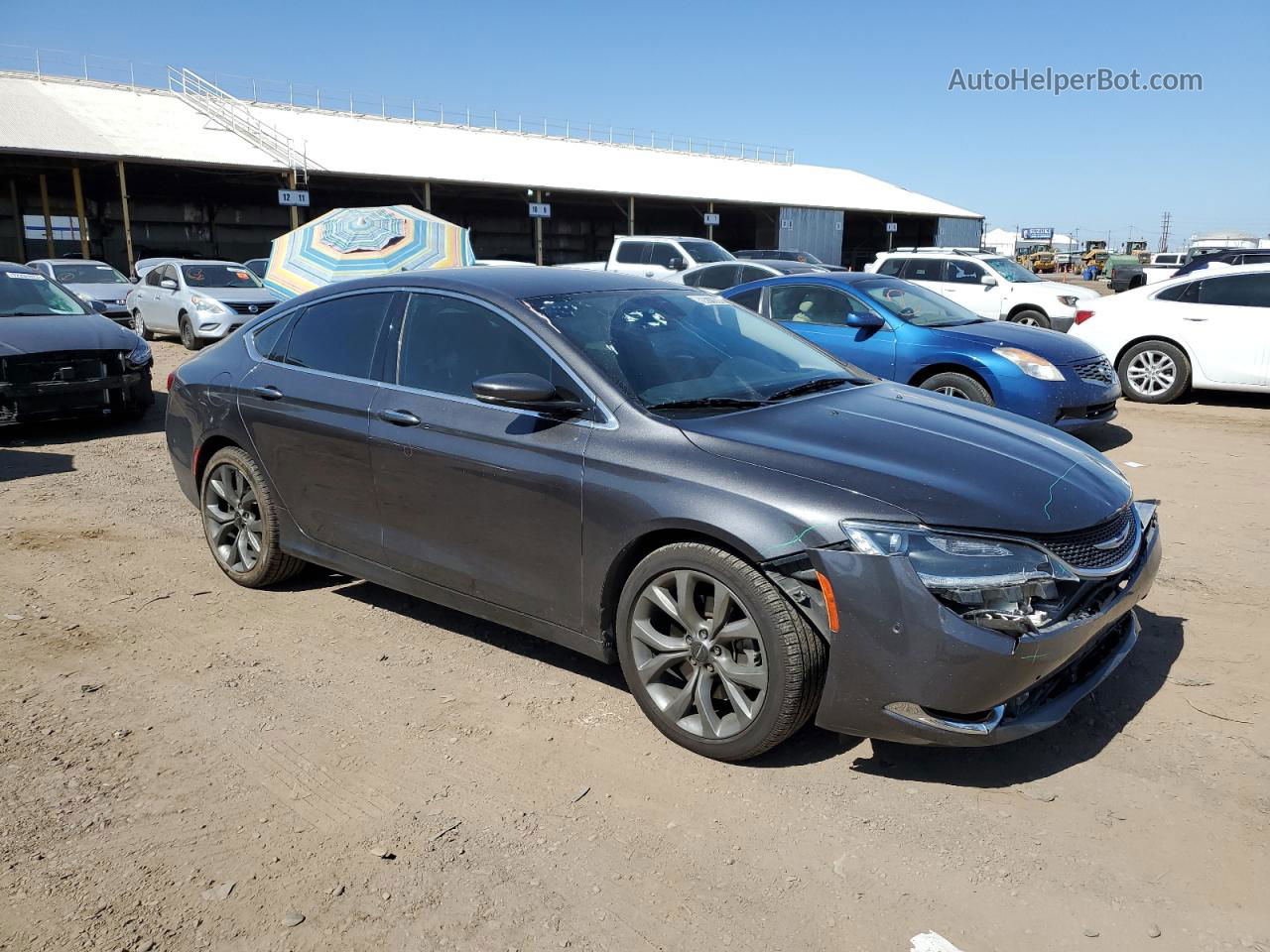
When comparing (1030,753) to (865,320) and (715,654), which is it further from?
(865,320)

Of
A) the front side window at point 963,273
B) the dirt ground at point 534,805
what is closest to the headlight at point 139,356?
the dirt ground at point 534,805

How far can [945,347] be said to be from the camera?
855 cm

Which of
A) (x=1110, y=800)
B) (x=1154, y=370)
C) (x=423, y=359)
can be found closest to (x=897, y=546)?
(x=1110, y=800)

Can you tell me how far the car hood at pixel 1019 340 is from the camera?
851cm

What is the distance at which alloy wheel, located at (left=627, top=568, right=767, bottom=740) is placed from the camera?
3213mm

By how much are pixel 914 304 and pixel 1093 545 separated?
6.39 metres

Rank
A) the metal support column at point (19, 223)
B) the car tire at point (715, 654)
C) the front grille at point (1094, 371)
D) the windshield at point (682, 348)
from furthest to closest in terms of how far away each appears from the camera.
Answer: the metal support column at point (19, 223) < the front grille at point (1094, 371) < the windshield at point (682, 348) < the car tire at point (715, 654)

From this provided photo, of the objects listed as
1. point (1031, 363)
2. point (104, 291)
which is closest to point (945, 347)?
point (1031, 363)

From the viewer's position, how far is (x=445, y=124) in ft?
140

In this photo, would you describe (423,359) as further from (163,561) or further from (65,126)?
(65,126)

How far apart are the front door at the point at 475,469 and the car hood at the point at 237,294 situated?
14080 millimetres

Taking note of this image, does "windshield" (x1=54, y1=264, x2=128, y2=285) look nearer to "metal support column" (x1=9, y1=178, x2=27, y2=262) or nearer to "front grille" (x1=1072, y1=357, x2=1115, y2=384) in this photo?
"metal support column" (x1=9, y1=178, x2=27, y2=262)

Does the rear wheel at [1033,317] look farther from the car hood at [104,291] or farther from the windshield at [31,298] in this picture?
the car hood at [104,291]

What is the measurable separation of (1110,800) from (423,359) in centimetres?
312
